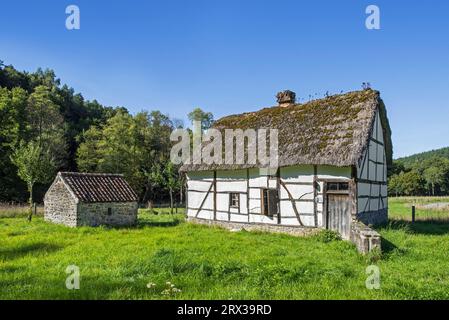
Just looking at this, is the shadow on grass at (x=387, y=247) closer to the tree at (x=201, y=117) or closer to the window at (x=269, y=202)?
the window at (x=269, y=202)

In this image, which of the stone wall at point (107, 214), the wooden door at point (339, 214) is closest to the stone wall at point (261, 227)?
the wooden door at point (339, 214)

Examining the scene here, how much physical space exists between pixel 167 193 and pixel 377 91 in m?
31.5

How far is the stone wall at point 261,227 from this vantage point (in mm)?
15096

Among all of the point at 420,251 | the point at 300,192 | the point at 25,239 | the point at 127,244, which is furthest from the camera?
the point at 300,192

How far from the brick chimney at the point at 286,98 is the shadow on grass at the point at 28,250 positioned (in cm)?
1390

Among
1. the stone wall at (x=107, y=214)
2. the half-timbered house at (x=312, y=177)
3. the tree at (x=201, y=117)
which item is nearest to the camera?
the half-timbered house at (x=312, y=177)

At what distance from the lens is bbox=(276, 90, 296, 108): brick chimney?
68.4ft
